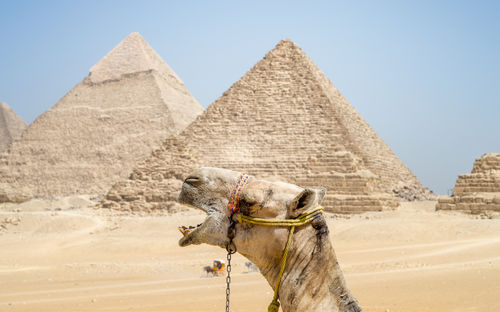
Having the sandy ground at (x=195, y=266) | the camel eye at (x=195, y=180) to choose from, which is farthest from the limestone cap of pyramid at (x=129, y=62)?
the camel eye at (x=195, y=180)

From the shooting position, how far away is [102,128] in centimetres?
11275

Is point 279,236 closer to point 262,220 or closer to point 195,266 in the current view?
point 262,220

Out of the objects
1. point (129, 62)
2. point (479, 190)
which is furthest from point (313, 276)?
point (129, 62)

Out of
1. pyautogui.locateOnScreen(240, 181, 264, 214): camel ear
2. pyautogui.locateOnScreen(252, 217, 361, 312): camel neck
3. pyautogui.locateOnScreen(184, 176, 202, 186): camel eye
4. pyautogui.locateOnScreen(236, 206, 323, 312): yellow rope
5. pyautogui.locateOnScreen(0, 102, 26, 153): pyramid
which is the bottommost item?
pyautogui.locateOnScreen(0, 102, 26, 153): pyramid

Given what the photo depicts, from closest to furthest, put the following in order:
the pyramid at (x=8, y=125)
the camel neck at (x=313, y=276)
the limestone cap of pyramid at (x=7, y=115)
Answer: the camel neck at (x=313, y=276), the pyramid at (x=8, y=125), the limestone cap of pyramid at (x=7, y=115)

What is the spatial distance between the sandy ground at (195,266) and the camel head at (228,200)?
443 cm

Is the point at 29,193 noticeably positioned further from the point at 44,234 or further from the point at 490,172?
the point at 490,172

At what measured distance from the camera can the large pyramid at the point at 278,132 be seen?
6319 centimetres

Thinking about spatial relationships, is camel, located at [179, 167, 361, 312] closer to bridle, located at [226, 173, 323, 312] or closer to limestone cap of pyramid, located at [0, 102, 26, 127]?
bridle, located at [226, 173, 323, 312]

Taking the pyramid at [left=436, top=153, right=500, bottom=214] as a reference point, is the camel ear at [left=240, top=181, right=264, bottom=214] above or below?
above

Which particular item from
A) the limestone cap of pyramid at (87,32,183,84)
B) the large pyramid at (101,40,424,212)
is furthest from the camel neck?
the limestone cap of pyramid at (87,32,183,84)

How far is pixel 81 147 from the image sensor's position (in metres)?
111

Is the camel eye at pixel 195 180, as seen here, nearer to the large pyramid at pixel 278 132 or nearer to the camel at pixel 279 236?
the camel at pixel 279 236

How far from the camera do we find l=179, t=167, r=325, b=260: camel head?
8.93 ft
